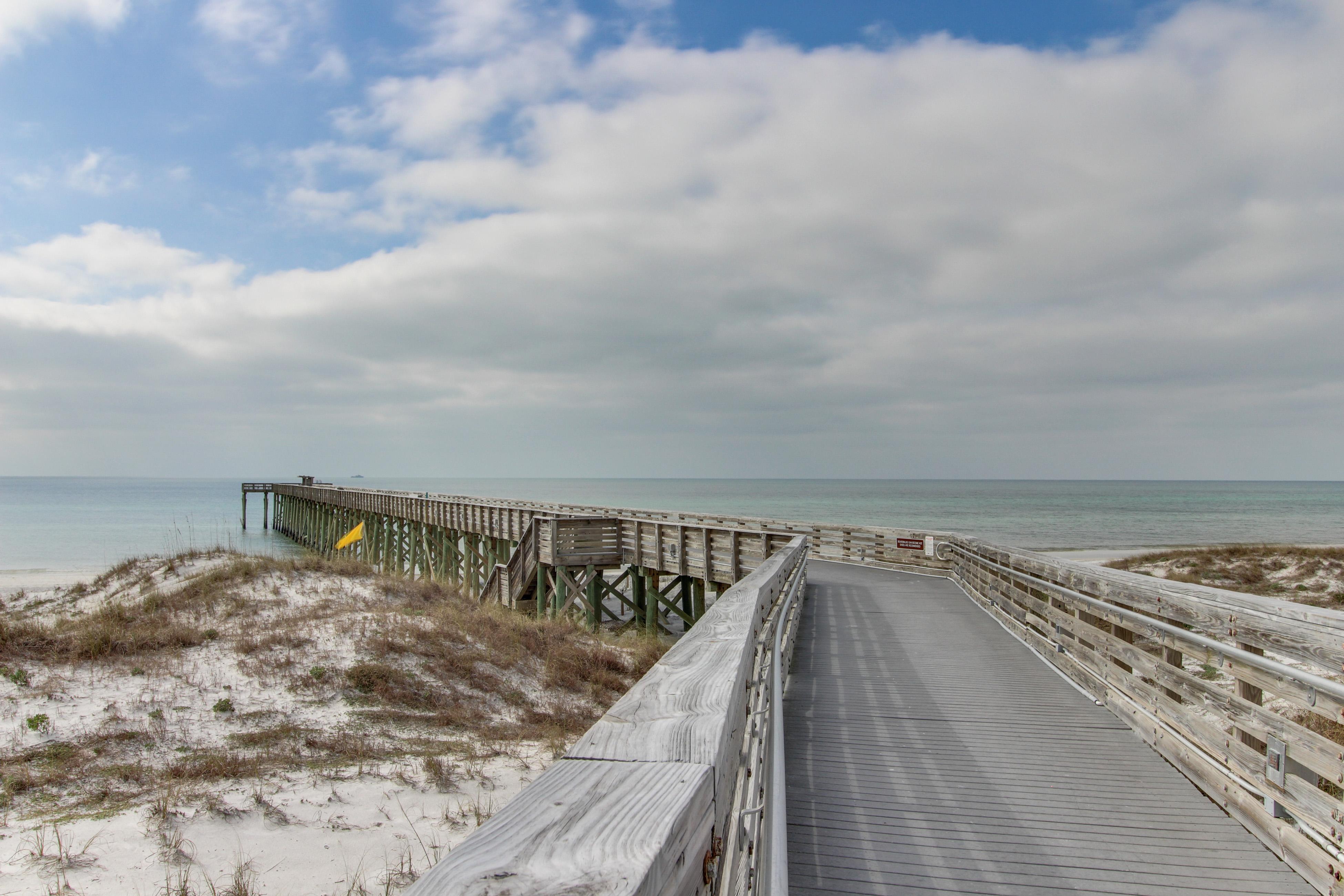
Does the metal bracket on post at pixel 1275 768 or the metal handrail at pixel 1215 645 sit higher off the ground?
the metal handrail at pixel 1215 645

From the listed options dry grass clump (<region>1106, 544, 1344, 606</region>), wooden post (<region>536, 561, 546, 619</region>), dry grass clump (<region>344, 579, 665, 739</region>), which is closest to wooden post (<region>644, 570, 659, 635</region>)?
wooden post (<region>536, 561, 546, 619</region>)

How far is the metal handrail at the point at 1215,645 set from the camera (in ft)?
13.1

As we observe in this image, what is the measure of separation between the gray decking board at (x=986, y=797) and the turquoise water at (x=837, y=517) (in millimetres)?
28031

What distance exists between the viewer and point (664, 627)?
22.0m

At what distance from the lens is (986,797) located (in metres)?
4.91

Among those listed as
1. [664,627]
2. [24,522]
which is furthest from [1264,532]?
[24,522]

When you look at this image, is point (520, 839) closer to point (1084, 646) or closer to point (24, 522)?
point (1084, 646)

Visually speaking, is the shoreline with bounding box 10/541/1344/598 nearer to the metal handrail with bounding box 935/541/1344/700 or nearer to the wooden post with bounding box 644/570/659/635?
the wooden post with bounding box 644/570/659/635

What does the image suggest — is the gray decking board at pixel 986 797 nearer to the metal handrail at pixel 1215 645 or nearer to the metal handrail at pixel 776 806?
the metal handrail at pixel 776 806

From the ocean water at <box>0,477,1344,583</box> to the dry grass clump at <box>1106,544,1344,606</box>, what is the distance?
11.1 metres

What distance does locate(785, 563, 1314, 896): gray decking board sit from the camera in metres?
3.95

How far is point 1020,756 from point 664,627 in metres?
16.8

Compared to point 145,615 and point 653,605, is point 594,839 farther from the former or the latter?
point 653,605

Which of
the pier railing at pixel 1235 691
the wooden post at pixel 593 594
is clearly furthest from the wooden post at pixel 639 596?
the pier railing at pixel 1235 691
